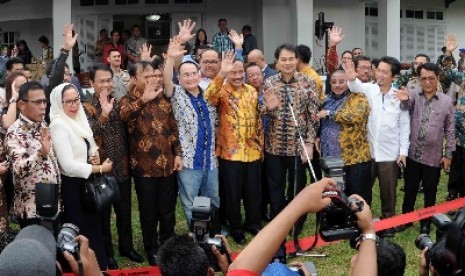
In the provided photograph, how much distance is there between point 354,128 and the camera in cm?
645

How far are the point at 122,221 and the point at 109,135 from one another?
83 centimetres

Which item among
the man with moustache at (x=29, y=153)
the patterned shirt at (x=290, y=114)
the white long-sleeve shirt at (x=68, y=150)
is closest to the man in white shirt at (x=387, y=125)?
the patterned shirt at (x=290, y=114)

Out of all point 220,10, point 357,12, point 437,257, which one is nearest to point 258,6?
point 220,10

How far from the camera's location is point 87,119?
5422 mm

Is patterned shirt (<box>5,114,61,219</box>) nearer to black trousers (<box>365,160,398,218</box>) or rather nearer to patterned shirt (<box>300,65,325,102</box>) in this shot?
patterned shirt (<box>300,65,325,102</box>)

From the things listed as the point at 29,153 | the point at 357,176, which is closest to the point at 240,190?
the point at 357,176

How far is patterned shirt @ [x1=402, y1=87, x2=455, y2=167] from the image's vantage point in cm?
649

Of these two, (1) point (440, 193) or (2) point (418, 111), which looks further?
(1) point (440, 193)

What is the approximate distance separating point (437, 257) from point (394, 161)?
13.9ft

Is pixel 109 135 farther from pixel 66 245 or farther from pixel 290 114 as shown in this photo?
pixel 66 245

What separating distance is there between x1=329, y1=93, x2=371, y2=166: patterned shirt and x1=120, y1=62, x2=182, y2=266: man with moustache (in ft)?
5.33

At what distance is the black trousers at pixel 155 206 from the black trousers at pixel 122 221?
4.6 inches

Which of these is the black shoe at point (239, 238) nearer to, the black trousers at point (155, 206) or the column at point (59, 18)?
the black trousers at point (155, 206)

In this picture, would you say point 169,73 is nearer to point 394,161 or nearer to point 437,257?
point 394,161
